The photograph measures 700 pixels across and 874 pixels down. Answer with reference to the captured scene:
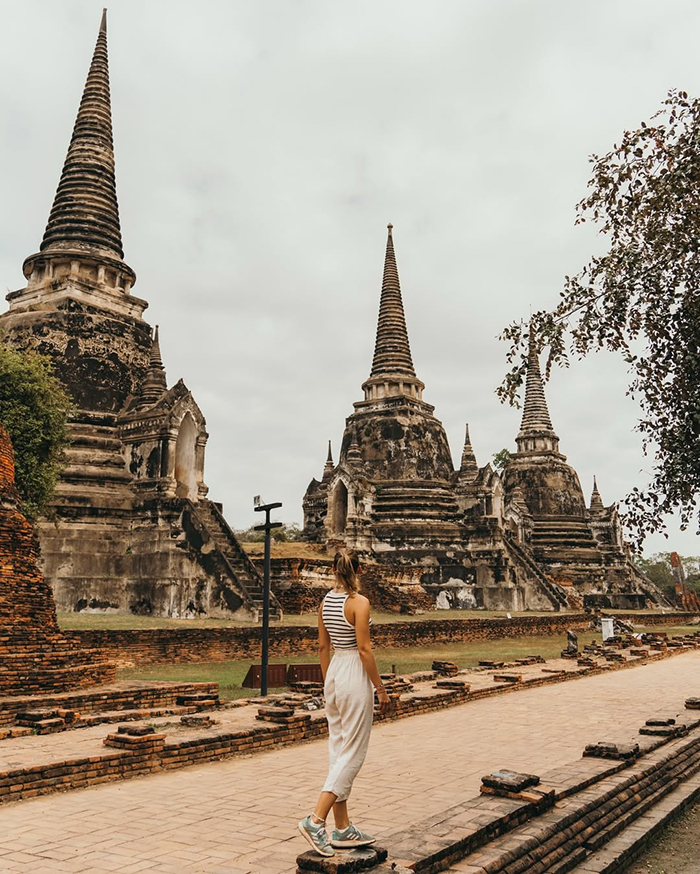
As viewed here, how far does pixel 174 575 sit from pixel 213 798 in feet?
A: 46.7

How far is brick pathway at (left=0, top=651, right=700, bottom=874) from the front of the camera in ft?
14.6

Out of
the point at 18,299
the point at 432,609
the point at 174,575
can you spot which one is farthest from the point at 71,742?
the point at 432,609

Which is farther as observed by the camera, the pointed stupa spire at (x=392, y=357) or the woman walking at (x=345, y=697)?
the pointed stupa spire at (x=392, y=357)

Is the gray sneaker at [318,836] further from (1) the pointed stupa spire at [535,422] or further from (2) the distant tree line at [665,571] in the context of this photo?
(2) the distant tree line at [665,571]

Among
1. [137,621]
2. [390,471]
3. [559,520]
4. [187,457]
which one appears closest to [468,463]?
[390,471]

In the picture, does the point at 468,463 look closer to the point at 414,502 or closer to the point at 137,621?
the point at 414,502

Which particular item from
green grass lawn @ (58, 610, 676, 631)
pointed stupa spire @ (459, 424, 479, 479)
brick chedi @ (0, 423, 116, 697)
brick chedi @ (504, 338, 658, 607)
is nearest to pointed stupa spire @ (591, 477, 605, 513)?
brick chedi @ (504, 338, 658, 607)

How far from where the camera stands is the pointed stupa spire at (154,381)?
22.2 metres

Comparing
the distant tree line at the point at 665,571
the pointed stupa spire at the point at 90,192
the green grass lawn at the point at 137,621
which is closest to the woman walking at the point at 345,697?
the green grass lawn at the point at 137,621

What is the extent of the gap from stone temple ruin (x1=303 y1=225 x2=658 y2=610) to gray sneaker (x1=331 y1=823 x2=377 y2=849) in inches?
917

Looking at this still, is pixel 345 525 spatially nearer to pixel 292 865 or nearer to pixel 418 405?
pixel 418 405

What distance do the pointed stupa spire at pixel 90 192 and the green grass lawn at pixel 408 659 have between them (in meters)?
13.9

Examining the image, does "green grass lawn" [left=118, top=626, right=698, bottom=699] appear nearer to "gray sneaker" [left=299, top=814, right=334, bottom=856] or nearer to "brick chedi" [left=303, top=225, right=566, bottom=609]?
"brick chedi" [left=303, top=225, right=566, bottom=609]

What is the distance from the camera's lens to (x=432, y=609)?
93.8ft
